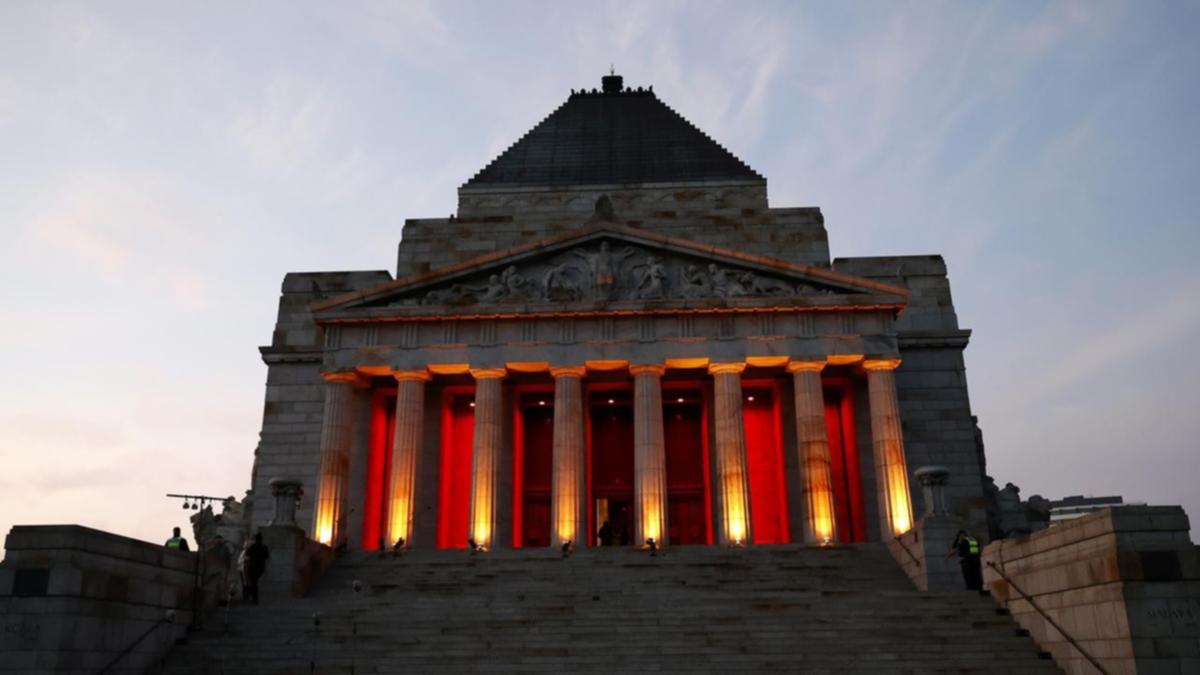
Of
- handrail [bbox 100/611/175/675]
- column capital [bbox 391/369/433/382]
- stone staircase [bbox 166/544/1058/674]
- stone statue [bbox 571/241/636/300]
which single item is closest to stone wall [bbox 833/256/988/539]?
stone staircase [bbox 166/544/1058/674]

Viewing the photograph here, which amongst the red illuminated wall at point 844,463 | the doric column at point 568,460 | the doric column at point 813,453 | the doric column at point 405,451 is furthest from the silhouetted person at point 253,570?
the red illuminated wall at point 844,463

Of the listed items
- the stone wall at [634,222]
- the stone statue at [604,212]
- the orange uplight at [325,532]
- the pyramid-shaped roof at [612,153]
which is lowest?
the orange uplight at [325,532]

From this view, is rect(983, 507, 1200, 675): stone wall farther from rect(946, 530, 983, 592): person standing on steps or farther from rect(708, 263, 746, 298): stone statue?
rect(708, 263, 746, 298): stone statue

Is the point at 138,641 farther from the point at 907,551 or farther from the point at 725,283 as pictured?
the point at 725,283

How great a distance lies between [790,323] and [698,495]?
340 inches

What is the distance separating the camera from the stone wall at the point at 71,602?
19.1 meters

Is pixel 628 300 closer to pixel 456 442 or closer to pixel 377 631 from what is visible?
pixel 456 442

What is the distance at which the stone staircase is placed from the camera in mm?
20281

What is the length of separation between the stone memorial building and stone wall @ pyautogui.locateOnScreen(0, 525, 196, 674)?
12332 mm

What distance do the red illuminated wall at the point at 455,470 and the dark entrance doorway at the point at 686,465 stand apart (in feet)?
26.4

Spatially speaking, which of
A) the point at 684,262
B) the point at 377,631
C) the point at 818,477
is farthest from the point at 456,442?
the point at 377,631

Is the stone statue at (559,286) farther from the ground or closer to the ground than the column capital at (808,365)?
farther from the ground

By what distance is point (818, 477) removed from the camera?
33.7m

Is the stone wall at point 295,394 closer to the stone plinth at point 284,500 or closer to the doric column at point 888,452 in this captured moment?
the stone plinth at point 284,500
